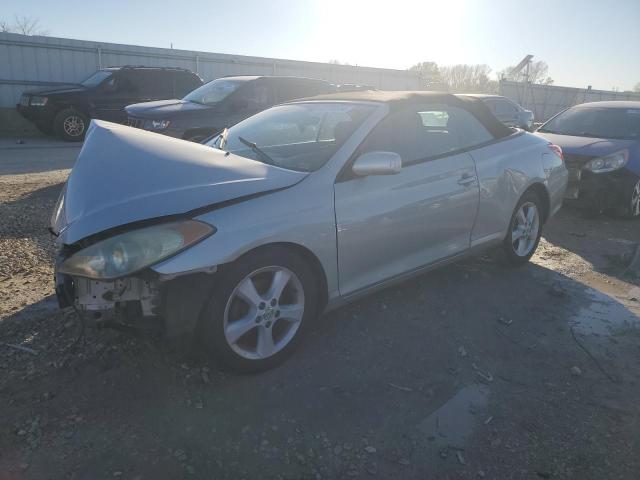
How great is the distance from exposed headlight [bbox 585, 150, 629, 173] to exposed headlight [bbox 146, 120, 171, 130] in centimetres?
580

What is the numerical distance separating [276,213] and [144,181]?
71 cm

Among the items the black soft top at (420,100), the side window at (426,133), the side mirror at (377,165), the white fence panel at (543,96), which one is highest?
the white fence panel at (543,96)

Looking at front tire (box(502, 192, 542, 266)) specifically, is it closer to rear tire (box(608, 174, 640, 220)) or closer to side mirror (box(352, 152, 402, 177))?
side mirror (box(352, 152, 402, 177))

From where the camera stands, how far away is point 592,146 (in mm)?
6785

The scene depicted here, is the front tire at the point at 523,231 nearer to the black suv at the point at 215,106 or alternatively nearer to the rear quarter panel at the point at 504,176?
the rear quarter panel at the point at 504,176

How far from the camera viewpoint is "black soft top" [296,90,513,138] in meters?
3.72

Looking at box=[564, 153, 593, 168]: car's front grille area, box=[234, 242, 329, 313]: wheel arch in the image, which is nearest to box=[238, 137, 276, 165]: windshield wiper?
box=[234, 242, 329, 313]: wheel arch

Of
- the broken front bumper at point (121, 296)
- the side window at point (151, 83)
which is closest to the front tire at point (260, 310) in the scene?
the broken front bumper at point (121, 296)

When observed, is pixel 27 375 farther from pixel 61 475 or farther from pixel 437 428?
pixel 437 428

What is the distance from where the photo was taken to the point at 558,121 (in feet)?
26.5

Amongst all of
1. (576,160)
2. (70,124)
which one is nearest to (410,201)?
(576,160)

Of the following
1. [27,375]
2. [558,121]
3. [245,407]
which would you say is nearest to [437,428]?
[245,407]

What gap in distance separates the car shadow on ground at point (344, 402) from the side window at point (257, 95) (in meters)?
5.86

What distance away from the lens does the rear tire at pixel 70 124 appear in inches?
484
